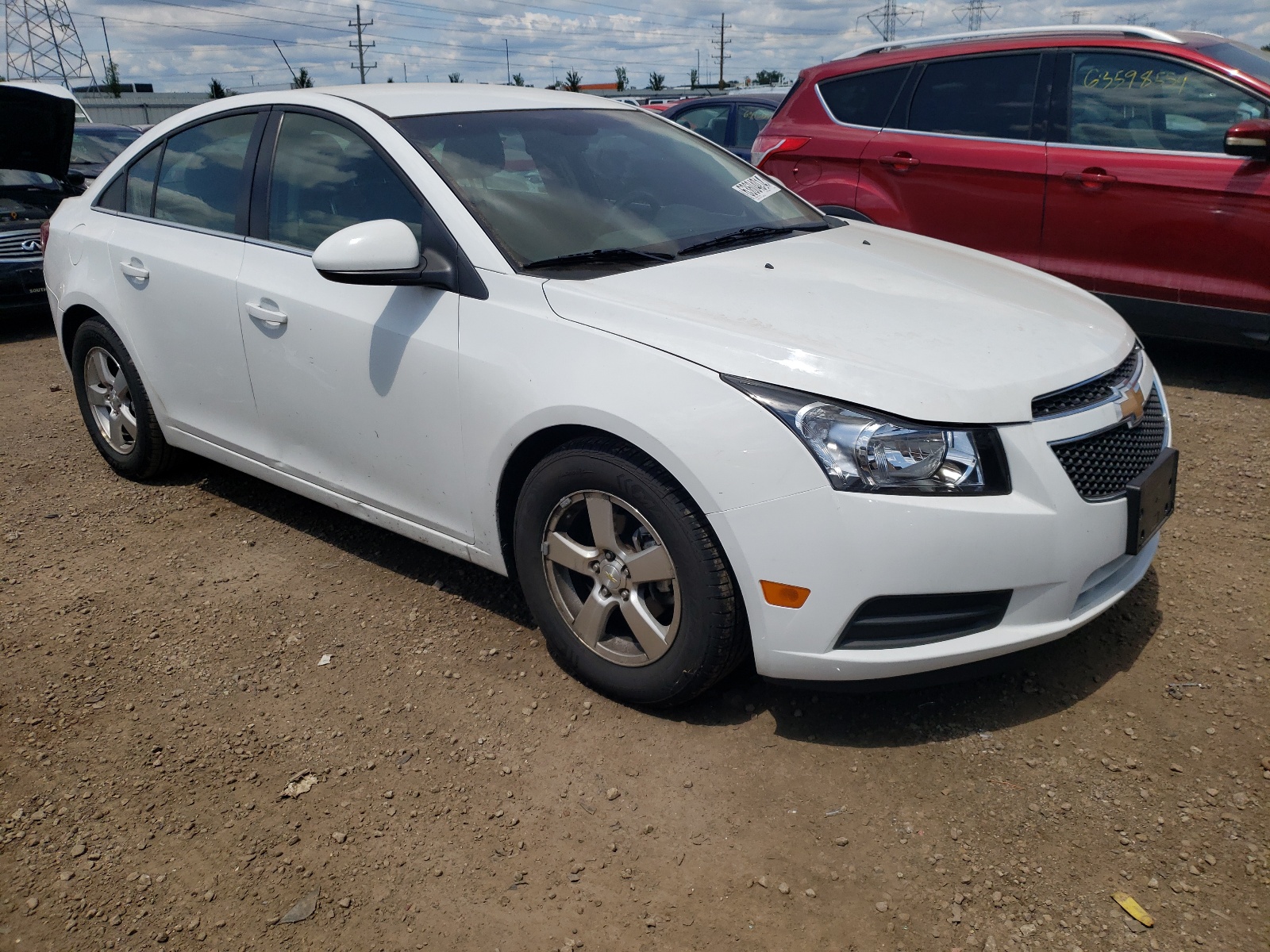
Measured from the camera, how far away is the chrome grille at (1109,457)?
2541mm

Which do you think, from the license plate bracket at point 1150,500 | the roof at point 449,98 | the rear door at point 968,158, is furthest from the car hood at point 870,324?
the rear door at point 968,158

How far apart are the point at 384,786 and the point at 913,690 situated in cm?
146

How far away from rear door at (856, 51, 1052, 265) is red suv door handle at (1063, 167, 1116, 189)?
14 centimetres

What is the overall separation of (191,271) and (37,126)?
3669mm

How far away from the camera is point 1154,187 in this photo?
208 inches

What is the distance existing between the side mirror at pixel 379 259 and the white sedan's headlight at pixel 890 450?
1.15m

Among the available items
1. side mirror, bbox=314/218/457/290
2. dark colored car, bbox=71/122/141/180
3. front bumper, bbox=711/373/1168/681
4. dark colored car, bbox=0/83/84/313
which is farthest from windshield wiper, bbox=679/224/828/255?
dark colored car, bbox=71/122/141/180

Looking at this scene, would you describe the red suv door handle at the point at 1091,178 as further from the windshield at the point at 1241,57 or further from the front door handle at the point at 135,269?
the front door handle at the point at 135,269

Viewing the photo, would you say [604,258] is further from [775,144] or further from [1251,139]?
[775,144]

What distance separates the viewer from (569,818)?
8.31 ft

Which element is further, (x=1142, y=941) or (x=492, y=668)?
(x=492, y=668)

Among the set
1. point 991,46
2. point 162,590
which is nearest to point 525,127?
point 162,590

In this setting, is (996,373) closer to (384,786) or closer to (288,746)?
(384,786)

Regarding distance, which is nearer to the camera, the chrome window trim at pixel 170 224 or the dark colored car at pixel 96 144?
the chrome window trim at pixel 170 224
